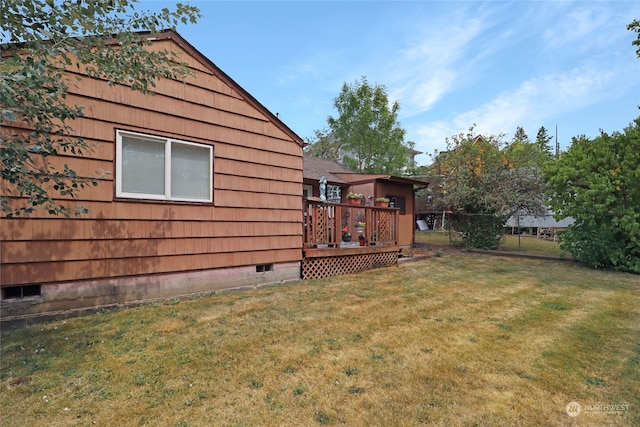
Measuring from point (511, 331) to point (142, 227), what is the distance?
5.36m

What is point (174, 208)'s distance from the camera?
5023 millimetres

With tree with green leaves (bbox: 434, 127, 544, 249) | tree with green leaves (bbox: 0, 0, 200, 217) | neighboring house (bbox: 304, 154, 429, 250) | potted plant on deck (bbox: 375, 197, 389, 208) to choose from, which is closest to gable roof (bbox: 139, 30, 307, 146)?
tree with green leaves (bbox: 0, 0, 200, 217)

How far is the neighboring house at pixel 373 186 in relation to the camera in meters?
11.0

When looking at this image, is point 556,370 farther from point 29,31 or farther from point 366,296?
point 29,31

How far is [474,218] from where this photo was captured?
13812 mm

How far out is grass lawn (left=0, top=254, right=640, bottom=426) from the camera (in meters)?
2.16

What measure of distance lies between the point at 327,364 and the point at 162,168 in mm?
3945

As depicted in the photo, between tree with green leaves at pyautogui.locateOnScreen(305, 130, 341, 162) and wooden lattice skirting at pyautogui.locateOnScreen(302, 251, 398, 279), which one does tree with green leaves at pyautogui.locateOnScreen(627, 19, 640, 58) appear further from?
tree with green leaves at pyautogui.locateOnScreen(305, 130, 341, 162)

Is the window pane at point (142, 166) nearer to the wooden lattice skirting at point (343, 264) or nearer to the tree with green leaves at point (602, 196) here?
the wooden lattice skirting at point (343, 264)

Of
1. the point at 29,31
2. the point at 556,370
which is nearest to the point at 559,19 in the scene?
the point at 556,370

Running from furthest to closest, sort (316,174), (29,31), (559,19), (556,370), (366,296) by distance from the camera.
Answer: (316,174), (559,19), (366,296), (556,370), (29,31)

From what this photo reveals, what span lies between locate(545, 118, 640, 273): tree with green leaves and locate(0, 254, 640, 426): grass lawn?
4.60 meters

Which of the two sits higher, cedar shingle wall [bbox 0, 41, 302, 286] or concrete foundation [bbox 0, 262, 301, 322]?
cedar shingle wall [bbox 0, 41, 302, 286]

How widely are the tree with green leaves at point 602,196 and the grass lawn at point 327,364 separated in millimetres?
4596
